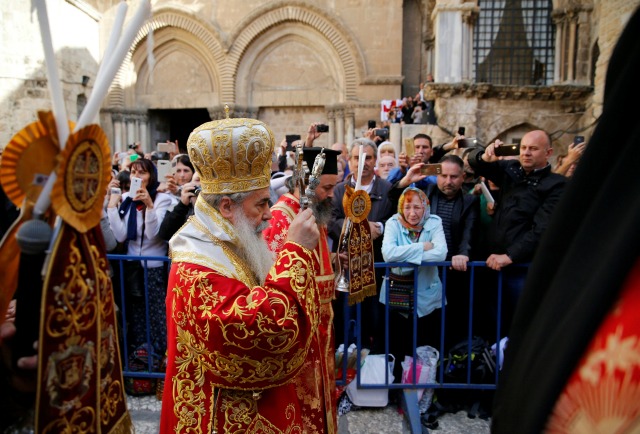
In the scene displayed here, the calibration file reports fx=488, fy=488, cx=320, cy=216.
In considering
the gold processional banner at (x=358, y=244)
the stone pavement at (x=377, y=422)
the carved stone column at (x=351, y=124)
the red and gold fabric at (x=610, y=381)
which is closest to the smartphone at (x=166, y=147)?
the stone pavement at (x=377, y=422)

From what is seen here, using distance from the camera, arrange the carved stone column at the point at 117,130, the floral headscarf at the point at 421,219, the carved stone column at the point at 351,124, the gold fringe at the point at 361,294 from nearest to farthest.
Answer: the gold fringe at the point at 361,294 → the floral headscarf at the point at 421,219 → the carved stone column at the point at 351,124 → the carved stone column at the point at 117,130

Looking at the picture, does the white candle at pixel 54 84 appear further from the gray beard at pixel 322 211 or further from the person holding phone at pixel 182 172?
the person holding phone at pixel 182 172

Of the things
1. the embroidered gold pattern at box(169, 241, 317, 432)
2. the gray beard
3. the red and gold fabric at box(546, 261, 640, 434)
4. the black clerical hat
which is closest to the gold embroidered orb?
the embroidered gold pattern at box(169, 241, 317, 432)

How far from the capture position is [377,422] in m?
4.08

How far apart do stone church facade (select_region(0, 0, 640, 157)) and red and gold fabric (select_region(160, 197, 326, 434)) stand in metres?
10.4

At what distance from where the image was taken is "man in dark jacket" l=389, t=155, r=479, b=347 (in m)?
4.55

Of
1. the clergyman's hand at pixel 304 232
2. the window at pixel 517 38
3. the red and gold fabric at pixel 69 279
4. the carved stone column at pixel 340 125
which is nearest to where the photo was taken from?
the red and gold fabric at pixel 69 279

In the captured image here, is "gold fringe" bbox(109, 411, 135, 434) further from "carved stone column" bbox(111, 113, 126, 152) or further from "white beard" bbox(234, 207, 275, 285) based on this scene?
"carved stone column" bbox(111, 113, 126, 152)

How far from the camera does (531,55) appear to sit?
15648mm

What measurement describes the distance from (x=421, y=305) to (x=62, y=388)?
135 inches

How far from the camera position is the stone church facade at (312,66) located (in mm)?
13336

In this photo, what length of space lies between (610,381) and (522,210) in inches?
141

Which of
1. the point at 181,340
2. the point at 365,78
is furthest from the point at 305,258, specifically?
the point at 365,78

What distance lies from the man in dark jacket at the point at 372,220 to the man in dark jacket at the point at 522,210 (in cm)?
104
